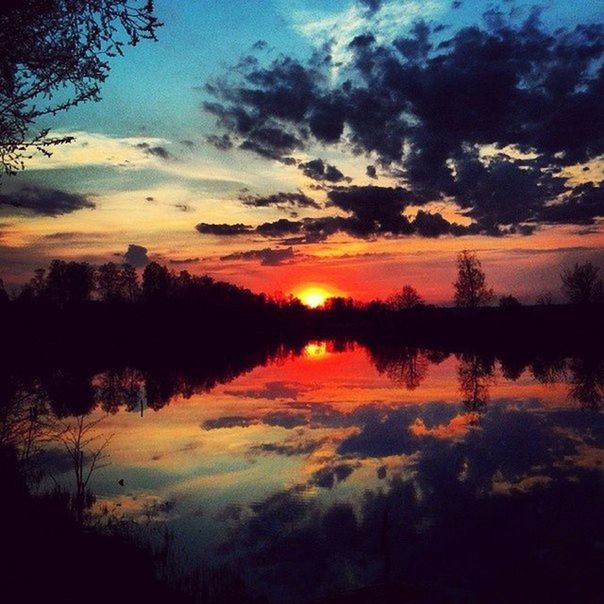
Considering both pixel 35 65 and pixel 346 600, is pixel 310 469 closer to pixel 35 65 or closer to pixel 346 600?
pixel 346 600

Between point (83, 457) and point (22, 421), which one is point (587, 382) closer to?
point (83, 457)

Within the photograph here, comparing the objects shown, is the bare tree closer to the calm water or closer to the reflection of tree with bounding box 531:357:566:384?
the calm water

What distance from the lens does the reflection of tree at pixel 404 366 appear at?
4396 centimetres

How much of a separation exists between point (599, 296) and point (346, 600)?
11590 cm

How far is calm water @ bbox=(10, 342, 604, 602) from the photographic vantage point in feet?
38.9

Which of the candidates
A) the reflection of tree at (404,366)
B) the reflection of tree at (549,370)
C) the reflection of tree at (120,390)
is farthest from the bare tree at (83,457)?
the reflection of tree at (549,370)

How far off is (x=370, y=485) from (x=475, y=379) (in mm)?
26554

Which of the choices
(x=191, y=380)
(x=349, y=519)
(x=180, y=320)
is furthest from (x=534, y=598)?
(x=180, y=320)

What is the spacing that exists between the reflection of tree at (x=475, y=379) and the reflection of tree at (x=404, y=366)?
3.23 m

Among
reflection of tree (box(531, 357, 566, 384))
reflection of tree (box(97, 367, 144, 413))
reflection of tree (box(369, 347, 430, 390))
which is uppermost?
reflection of tree (box(531, 357, 566, 384))

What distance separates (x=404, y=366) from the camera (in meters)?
53.8

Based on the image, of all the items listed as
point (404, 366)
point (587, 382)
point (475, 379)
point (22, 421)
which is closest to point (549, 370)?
point (587, 382)

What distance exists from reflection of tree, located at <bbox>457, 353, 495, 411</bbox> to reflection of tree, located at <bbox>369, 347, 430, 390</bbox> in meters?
3.23

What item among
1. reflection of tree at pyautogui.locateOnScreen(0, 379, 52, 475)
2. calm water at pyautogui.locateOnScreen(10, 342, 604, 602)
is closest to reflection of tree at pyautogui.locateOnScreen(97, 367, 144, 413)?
calm water at pyautogui.locateOnScreen(10, 342, 604, 602)
